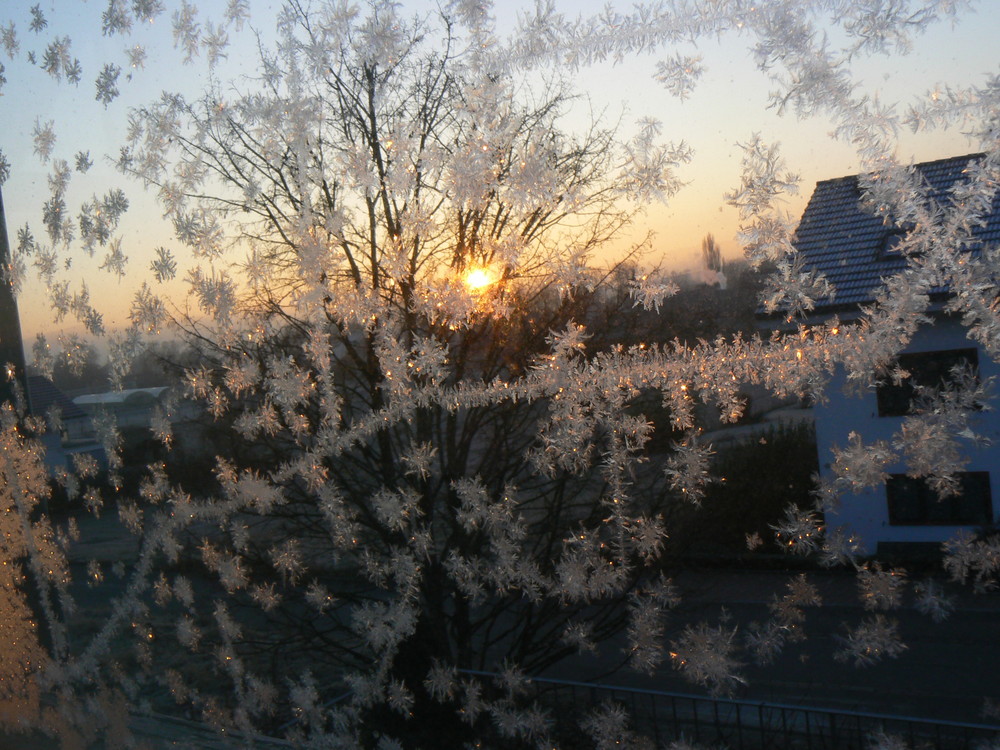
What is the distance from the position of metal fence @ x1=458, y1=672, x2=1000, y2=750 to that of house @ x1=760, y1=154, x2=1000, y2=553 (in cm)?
23

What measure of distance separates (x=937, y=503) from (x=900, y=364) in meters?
0.17

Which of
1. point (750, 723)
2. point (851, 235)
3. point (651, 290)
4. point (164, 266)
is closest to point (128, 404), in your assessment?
point (164, 266)

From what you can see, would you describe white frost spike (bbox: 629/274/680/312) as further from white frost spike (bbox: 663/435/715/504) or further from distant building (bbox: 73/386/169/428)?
distant building (bbox: 73/386/169/428)

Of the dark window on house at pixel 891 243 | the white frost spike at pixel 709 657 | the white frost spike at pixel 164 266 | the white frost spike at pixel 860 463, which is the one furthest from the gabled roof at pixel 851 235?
the white frost spike at pixel 164 266

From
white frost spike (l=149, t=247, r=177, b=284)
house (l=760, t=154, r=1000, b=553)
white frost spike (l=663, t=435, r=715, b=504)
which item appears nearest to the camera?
house (l=760, t=154, r=1000, b=553)

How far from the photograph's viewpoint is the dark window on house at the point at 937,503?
962mm

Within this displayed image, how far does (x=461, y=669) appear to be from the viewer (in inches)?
58.5

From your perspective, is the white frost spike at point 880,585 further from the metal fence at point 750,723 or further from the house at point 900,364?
the metal fence at point 750,723

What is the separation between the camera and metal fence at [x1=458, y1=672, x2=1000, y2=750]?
1017 millimetres

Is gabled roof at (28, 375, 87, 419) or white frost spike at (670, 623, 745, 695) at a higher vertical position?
gabled roof at (28, 375, 87, 419)

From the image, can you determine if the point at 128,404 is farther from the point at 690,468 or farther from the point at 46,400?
the point at 690,468

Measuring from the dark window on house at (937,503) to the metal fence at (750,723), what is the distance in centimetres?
24

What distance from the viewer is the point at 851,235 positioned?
1.03 metres

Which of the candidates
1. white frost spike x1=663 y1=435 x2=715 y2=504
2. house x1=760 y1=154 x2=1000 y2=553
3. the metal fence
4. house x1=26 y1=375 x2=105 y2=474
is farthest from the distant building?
house x1=760 y1=154 x2=1000 y2=553
